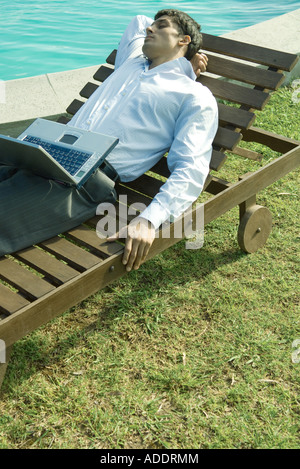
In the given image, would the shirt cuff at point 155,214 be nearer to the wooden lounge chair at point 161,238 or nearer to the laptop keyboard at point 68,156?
the wooden lounge chair at point 161,238

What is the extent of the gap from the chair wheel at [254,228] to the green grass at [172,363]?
8cm

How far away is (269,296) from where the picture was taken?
3.24 metres

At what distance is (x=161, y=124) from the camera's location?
3.24m

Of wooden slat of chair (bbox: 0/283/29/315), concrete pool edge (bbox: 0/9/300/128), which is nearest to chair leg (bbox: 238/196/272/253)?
wooden slat of chair (bbox: 0/283/29/315)

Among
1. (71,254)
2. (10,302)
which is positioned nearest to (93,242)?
(71,254)

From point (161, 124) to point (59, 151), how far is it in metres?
0.61

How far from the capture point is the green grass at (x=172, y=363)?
2.43 metres

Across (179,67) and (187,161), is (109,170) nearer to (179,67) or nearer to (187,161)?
(187,161)

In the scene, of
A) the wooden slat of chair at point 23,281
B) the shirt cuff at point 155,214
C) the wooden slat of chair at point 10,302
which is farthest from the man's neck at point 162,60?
the wooden slat of chair at point 10,302

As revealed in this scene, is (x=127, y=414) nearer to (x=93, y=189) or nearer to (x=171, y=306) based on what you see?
(x=171, y=306)

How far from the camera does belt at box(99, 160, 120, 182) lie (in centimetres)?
316

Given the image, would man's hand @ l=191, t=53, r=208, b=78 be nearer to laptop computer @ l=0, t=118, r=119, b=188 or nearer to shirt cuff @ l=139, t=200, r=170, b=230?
laptop computer @ l=0, t=118, r=119, b=188
